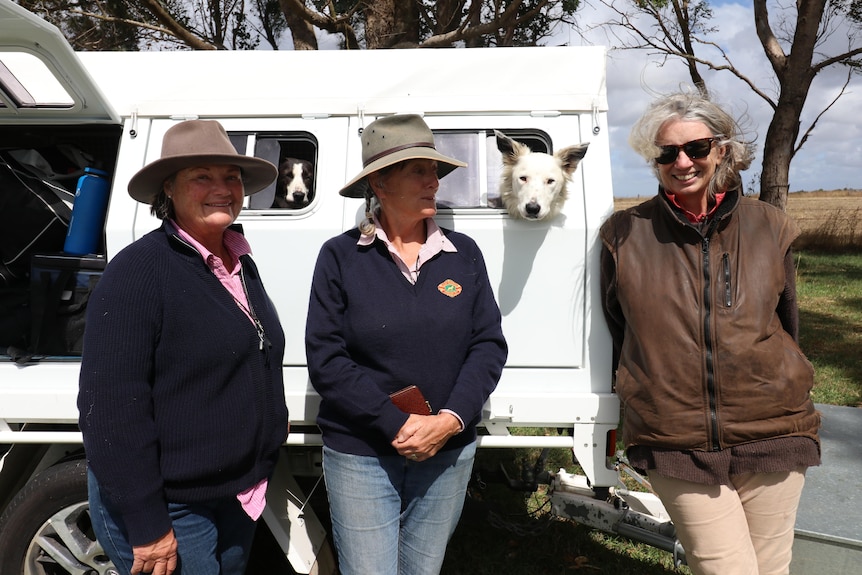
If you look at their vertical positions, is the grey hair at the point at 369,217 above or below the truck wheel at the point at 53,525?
above

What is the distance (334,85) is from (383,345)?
152 cm

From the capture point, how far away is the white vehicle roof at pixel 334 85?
3.16m

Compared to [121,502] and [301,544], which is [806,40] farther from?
[121,502]

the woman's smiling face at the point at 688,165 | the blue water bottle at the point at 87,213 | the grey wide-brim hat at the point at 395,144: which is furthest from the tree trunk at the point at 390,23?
the woman's smiling face at the point at 688,165

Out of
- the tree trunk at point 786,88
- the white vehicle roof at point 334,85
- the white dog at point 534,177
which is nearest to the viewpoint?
the white dog at point 534,177

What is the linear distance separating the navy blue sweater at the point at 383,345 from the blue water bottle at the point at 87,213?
1.66 m

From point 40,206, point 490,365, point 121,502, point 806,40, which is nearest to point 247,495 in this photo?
point 121,502

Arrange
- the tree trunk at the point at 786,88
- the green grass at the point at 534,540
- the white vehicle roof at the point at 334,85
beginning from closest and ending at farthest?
the white vehicle roof at the point at 334,85 → the green grass at the point at 534,540 → the tree trunk at the point at 786,88

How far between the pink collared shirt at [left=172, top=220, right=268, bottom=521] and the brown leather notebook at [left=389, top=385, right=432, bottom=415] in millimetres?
547

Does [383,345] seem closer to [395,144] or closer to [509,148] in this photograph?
[395,144]

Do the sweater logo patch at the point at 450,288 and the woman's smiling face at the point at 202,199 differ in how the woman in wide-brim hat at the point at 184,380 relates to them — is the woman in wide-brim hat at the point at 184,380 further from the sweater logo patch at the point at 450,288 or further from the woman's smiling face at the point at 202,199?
the sweater logo patch at the point at 450,288

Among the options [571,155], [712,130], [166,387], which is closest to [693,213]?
[712,130]

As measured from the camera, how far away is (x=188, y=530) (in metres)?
2.11

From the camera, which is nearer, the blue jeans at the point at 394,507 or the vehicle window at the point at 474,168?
the blue jeans at the point at 394,507
